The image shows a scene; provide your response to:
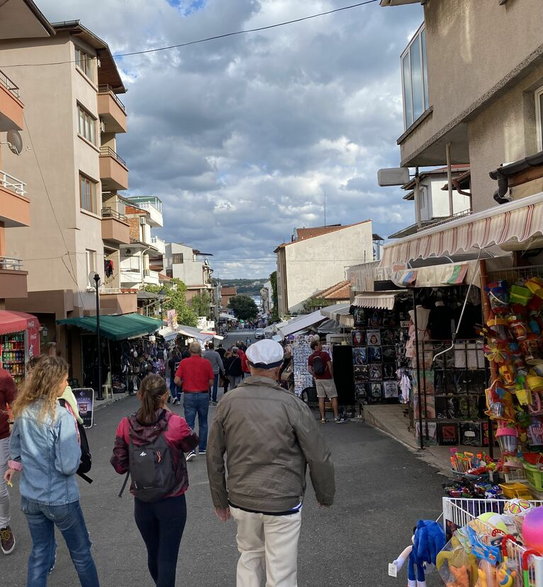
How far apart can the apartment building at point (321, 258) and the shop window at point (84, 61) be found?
32.6 m

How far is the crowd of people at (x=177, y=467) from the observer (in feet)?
11.7

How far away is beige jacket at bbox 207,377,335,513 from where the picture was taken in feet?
11.7

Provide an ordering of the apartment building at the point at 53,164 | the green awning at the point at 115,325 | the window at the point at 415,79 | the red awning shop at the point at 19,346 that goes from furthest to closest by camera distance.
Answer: the apartment building at the point at 53,164
the green awning at the point at 115,325
the red awning shop at the point at 19,346
the window at the point at 415,79

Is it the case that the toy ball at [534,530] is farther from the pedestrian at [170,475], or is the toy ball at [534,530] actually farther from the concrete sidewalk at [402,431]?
the concrete sidewalk at [402,431]

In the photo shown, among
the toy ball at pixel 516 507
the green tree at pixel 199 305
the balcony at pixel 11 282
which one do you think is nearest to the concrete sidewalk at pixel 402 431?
the toy ball at pixel 516 507

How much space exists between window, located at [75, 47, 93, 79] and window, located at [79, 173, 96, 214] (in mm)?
4523

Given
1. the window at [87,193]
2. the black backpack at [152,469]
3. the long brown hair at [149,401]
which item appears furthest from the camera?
the window at [87,193]

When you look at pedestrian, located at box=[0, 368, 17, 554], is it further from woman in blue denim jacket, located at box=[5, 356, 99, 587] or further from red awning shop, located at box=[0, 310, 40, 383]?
red awning shop, located at box=[0, 310, 40, 383]

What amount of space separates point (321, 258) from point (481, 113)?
4767 cm

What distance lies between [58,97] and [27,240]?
5.71 metres

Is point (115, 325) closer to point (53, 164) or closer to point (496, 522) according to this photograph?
point (53, 164)

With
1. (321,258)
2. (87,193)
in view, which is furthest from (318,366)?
(321,258)

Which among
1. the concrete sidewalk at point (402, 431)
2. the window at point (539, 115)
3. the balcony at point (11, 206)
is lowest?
the concrete sidewalk at point (402, 431)

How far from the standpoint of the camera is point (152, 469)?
4.03m
